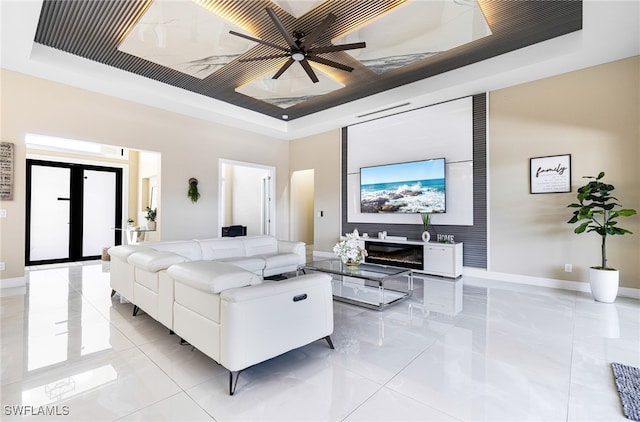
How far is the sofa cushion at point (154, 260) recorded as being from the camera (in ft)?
8.67

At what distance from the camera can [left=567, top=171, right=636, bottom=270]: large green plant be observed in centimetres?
364

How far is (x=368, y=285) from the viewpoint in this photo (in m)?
4.49

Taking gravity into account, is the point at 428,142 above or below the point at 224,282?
above

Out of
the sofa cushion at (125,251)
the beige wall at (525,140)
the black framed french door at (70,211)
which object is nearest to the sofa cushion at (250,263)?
the sofa cushion at (125,251)

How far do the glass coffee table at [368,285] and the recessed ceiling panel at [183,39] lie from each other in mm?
3247

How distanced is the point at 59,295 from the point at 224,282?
11.5ft

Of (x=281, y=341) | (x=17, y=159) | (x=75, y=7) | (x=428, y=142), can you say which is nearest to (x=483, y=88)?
(x=428, y=142)

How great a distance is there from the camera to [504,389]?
6.05 feet

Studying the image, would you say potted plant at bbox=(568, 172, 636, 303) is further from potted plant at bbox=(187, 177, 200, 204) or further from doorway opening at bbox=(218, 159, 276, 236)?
potted plant at bbox=(187, 177, 200, 204)

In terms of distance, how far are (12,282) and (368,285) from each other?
526 cm

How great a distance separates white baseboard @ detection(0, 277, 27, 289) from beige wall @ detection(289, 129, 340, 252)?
17.7ft

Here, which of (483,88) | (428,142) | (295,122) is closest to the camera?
(483,88)

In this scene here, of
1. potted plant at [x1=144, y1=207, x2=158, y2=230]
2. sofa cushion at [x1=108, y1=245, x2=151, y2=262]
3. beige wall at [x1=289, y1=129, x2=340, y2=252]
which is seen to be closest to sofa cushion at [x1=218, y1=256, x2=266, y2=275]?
sofa cushion at [x1=108, y1=245, x2=151, y2=262]

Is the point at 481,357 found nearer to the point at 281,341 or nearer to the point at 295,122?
the point at 281,341
